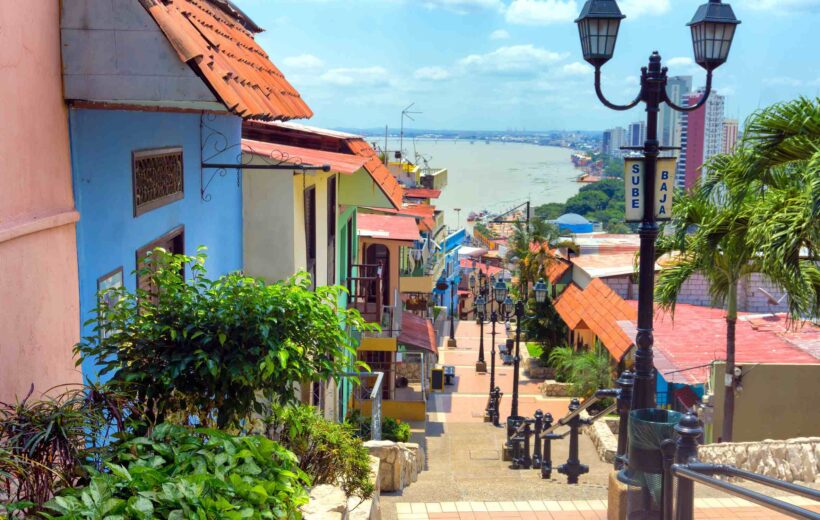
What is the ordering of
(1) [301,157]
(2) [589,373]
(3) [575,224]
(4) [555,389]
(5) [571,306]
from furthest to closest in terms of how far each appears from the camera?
(3) [575,224] → (5) [571,306] → (4) [555,389] → (2) [589,373] → (1) [301,157]

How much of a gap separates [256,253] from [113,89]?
19.9ft

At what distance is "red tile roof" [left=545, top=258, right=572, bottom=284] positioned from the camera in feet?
113

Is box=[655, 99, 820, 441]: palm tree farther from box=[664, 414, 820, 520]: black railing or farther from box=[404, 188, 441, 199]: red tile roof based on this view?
box=[404, 188, 441, 199]: red tile roof

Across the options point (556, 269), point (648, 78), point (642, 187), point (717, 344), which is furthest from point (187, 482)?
point (556, 269)

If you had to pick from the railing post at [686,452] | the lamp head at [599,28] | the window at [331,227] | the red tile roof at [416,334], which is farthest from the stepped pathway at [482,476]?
the lamp head at [599,28]

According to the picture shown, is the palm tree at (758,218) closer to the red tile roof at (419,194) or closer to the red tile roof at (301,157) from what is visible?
the red tile roof at (301,157)

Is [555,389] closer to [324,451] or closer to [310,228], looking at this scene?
[310,228]

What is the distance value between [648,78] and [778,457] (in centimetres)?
560

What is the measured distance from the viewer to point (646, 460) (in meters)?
6.50

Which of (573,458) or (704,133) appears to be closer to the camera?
(573,458)

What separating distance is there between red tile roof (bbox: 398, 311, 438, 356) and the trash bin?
16.0 m

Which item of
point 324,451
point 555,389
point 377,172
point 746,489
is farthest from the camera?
point 555,389

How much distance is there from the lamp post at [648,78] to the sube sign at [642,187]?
2.4 inches

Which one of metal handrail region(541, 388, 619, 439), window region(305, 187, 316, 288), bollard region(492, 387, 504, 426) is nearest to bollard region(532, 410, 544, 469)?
metal handrail region(541, 388, 619, 439)
